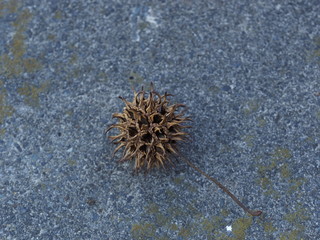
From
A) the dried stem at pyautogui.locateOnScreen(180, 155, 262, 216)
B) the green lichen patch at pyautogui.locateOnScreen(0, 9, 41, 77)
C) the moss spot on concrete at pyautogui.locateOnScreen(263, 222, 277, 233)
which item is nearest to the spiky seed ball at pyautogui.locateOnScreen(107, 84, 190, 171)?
the dried stem at pyautogui.locateOnScreen(180, 155, 262, 216)

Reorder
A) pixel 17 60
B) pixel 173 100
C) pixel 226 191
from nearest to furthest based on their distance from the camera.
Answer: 1. pixel 226 191
2. pixel 173 100
3. pixel 17 60

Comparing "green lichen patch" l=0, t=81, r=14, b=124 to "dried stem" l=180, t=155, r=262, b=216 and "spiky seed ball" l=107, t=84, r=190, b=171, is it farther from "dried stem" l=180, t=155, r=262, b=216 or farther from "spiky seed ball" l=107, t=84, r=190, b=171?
"dried stem" l=180, t=155, r=262, b=216

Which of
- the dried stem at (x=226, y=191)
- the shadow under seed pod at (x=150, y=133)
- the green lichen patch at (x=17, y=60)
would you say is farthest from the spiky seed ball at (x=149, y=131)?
the green lichen patch at (x=17, y=60)

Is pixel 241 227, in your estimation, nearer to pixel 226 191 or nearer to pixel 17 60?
pixel 226 191

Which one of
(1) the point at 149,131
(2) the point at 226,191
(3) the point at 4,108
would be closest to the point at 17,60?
(3) the point at 4,108

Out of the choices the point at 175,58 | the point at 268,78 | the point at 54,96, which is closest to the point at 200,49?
the point at 175,58

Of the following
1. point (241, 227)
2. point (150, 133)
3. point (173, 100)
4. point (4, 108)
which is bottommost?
point (241, 227)

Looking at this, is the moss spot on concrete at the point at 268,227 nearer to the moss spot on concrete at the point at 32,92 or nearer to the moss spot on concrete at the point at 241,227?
the moss spot on concrete at the point at 241,227
